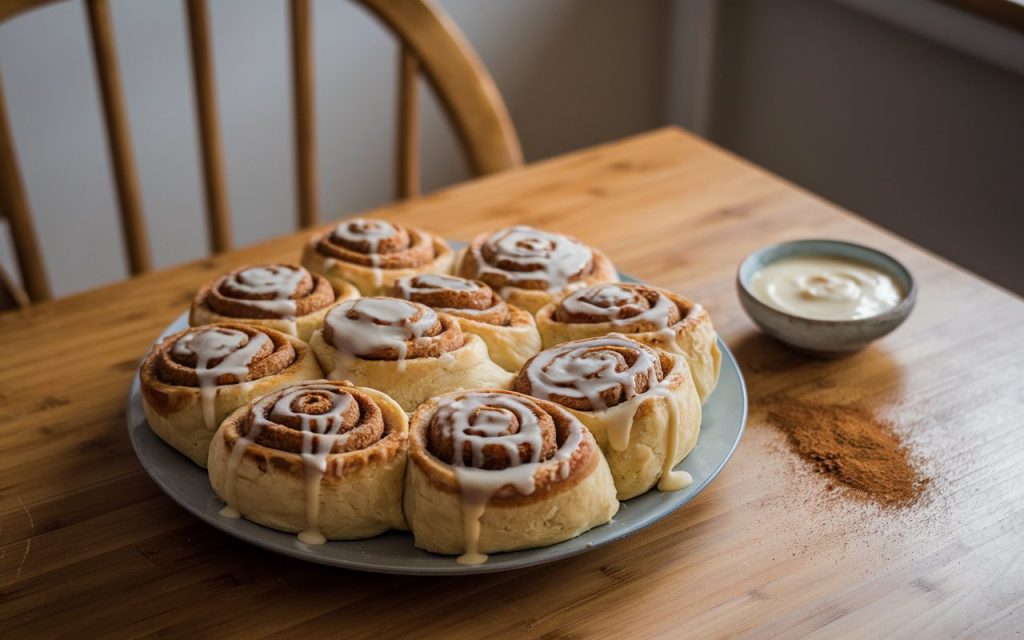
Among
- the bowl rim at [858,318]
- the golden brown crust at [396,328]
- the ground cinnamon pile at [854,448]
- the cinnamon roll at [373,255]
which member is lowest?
the ground cinnamon pile at [854,448]

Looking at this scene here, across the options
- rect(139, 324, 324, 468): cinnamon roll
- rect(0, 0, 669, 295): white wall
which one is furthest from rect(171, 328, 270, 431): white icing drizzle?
rect(0, 0, 669, 295): white wall

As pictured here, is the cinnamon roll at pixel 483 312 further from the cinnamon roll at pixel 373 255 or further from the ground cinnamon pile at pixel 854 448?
the ground cinnamon pile at pixel 854 448

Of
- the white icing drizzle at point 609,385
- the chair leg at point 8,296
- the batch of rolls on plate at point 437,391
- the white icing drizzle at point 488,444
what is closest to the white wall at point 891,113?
the batch of rolls on plate at point 437,391

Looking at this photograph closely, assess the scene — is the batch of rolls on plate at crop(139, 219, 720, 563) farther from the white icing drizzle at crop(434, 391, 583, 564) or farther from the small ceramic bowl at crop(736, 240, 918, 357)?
the small ceramic bowl at crop(736, 240, 918, 357)

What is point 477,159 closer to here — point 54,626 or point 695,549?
point 695,549

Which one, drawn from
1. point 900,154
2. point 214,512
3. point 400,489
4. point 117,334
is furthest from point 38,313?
point 900,154

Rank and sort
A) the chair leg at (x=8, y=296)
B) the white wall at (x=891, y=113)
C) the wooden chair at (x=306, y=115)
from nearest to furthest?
the wooden chair at (x=306, y=115) → the chair leg at (x=8, y=296) → the white wall at (x=891, y=113)
